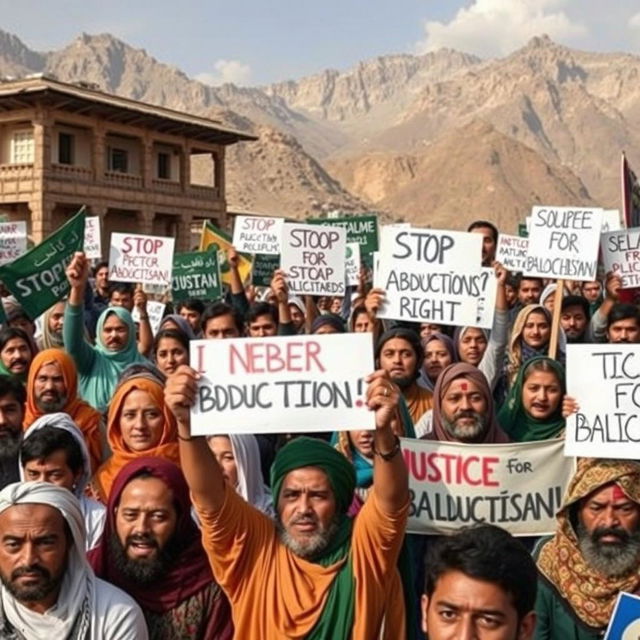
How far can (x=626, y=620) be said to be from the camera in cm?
288

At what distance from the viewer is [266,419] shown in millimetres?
3295

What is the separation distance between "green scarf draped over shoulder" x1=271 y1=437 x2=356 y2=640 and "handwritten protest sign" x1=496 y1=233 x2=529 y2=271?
629 cm

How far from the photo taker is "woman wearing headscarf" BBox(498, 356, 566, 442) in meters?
4.65

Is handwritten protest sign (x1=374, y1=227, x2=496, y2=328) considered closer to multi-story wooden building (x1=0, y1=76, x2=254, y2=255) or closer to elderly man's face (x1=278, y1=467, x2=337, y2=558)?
elderly man's face (x1=278, y1=467, x2=337, y2=558)

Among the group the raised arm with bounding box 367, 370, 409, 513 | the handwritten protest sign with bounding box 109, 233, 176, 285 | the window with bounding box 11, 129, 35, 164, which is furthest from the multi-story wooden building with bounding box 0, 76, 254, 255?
the raised arm with bounding box 367, 370, 409, 513

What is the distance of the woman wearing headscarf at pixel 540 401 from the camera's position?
15.3ft

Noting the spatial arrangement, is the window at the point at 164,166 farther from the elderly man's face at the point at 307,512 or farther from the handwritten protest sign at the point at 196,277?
the elderly man's face at the point at 307,512

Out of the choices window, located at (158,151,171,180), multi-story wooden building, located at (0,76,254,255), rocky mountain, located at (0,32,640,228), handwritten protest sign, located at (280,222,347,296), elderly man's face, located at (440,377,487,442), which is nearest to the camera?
elderly man's face, located at (440,377,487,442)

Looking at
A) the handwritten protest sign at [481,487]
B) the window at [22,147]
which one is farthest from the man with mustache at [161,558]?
the window at [22,147]

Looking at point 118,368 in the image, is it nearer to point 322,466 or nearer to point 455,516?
point 455,516

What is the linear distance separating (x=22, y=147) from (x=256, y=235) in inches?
878

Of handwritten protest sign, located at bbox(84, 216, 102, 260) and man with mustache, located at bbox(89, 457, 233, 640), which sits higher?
handwritten protest sign, located at bbox(84, 216, 102, 260)

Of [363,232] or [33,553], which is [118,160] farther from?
[33,553]

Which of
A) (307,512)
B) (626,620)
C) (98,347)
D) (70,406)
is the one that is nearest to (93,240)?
(98,347)
